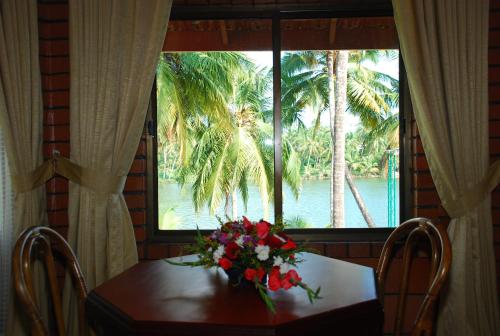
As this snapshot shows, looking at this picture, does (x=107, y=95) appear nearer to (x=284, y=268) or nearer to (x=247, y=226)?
(x=247, y=226)

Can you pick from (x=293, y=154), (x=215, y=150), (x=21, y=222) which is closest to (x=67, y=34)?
(x=21, y=222)

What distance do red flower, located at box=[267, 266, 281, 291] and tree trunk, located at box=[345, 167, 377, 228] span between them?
4.22 feet

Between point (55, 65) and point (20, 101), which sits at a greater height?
point (55, 65)

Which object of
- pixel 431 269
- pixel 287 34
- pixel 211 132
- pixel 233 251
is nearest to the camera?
pixel 233 251

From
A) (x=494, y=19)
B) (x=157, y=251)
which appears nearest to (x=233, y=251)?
(x=157, y=251)

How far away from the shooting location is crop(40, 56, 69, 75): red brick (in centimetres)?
Result: 238

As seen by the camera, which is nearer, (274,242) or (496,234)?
(274,242)

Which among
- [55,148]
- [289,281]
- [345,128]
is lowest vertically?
[289,281]

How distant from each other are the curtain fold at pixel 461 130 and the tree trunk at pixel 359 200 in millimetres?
427

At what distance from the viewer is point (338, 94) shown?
3.00 meters

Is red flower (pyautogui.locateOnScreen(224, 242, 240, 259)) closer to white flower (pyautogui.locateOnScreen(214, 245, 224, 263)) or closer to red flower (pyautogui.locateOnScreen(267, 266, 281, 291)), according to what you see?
white flower (pyautogui.locateOnScreen(214, 245, 224, 263))

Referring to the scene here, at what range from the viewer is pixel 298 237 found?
2416 mm

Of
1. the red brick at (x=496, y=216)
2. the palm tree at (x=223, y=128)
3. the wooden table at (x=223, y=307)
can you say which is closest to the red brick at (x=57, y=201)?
the palm tree at (x=223, y=128)

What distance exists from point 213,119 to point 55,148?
210 centimetres
